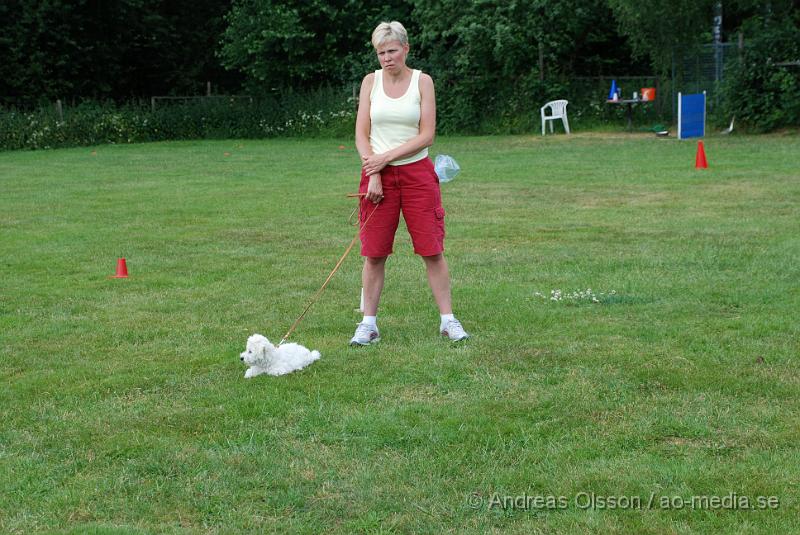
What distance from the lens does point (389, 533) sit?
3.30 m

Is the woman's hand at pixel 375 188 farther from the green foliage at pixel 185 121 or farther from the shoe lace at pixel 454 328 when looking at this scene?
the green foliage at pixel 185 121

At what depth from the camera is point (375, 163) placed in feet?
18.0

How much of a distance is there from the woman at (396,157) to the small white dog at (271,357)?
21.9 inches

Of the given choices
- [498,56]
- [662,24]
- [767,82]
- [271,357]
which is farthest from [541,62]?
[271,357]

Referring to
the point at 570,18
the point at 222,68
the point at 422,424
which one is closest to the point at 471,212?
the point at 422,424

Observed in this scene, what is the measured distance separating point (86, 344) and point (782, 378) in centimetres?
389

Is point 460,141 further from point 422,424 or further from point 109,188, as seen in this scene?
point 422,424

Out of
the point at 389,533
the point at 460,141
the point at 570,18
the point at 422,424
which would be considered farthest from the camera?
the point at 570,18

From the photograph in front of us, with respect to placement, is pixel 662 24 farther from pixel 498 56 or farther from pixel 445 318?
pixel 445 318

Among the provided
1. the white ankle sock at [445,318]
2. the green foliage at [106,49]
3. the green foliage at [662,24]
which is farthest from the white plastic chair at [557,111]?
the white ankle sock at [445,318]

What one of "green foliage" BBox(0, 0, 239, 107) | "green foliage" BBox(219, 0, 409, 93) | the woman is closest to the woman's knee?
the woman

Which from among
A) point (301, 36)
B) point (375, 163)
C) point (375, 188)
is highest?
point (301, 36)

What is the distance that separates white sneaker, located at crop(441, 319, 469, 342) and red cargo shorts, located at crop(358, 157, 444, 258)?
44 centimetres

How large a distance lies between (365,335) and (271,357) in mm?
808
